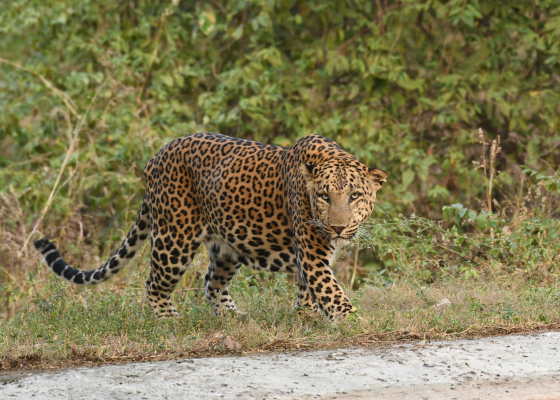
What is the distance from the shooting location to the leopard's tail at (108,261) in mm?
5812

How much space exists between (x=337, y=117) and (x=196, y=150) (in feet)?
13.0

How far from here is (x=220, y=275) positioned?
239 inches

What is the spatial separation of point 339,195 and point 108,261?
198 cm

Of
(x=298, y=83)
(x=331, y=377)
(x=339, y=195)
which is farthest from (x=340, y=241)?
(x=298, y=83)

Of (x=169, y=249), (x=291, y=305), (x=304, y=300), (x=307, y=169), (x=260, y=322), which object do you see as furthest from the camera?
(x=291, y=305)

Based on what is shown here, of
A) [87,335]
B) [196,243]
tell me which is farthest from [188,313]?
[87,335]

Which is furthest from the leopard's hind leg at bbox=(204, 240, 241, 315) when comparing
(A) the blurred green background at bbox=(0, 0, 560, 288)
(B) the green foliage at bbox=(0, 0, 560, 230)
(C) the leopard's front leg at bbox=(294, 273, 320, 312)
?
(B) the green foliage at bbox=(0, 0, 560, 230)

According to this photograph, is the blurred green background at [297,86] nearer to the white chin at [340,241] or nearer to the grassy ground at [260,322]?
the grassy ground at [260,322]

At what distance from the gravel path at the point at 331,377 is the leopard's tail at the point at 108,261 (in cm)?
163

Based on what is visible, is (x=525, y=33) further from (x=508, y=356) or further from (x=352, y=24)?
(x=508, y=356)

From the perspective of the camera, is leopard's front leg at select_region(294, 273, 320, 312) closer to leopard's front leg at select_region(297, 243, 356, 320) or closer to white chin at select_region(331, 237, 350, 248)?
leopard's front leg at select_region(297, 243, 356, 320)

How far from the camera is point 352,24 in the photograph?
34.1 ft

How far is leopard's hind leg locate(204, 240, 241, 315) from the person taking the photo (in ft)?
19.4

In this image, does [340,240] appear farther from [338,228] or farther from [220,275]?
[220,275]
